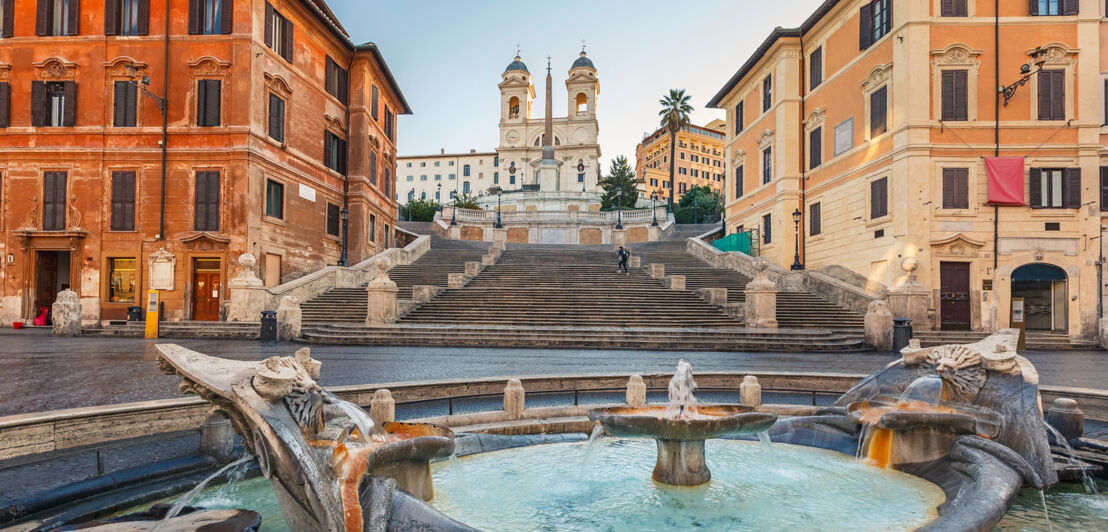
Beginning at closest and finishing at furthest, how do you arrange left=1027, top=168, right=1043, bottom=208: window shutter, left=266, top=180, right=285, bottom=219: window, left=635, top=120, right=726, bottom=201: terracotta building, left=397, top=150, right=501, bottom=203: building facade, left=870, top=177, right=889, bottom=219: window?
left=1027, top=168, right=1043, bottom=208: window shutter
left=870, top=177, right=889, bottom=219: window
left=266, top=180, right=285, bottom=219: window
left=397, top=150, right=501, bottom=203: building facade
left=635, top=120, right=726, bottom=201: terracotta building

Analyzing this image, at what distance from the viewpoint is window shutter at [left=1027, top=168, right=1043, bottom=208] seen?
21016 millimetres

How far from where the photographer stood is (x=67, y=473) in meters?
4.78

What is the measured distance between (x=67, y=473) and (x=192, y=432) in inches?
58.0

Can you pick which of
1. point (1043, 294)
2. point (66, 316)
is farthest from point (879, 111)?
point (66, 316)

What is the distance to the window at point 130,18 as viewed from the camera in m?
23.9

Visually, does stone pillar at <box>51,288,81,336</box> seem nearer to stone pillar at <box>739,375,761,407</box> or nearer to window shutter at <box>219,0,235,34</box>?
window shutter at <box>219,0,235,34</box>

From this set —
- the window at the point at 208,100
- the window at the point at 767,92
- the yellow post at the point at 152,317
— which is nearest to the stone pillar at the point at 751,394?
the yellow post at the point at 152,317

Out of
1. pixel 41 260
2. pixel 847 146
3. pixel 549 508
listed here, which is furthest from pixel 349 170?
pixel 549 508

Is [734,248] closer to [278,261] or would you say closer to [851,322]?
[851,322]

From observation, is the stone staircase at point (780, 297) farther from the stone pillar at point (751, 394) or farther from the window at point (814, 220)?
the stone pillar at point (751, 394)

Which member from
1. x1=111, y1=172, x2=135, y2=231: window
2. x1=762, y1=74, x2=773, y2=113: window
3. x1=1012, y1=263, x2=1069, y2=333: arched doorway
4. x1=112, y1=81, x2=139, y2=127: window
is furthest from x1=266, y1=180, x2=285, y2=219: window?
x1=1012, y1=263, x2=1069, y2=333: arched doorway

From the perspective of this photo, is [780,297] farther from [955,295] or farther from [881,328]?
[881,328]

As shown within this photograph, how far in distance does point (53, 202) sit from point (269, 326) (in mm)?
13888

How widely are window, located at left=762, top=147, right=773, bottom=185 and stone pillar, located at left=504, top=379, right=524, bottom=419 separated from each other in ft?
89.7
